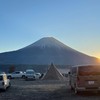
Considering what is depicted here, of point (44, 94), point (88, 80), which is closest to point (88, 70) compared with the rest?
point (88, 80)

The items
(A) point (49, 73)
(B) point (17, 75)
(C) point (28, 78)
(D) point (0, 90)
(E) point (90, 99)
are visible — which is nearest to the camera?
(E) point (90, 99)

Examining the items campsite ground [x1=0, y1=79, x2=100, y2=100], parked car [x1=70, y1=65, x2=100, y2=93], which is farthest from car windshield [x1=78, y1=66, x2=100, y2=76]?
campsite ground [x1=0, y1=79, x2=100, y2=100]

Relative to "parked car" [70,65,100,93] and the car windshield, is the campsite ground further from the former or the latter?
the car windshield

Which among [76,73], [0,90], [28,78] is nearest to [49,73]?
[28,78]

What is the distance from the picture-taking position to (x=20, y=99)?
21891 millimetres

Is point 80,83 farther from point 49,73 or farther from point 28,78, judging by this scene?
point 49,73

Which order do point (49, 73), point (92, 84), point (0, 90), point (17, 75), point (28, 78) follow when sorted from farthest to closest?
point (17, 75) < point (49, 73) < point (28, 78) < point (0, 90) < point (92, 84)

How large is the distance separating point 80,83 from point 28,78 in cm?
3625

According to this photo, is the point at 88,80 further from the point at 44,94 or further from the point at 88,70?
the point at 44,94

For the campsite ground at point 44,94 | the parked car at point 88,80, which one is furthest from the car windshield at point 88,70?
the campsite ground at point 44,94

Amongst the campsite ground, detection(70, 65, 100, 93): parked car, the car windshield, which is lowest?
the campsite ground

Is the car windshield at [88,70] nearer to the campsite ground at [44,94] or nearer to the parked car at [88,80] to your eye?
the parked car at [88,80]

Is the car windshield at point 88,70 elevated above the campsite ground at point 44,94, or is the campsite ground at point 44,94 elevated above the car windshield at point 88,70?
the car windshield at point 88,70

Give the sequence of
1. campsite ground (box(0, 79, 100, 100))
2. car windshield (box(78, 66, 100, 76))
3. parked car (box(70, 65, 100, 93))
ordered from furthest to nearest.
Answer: car windshield (box(78, 66, 100, 76)) < parked car (box(70, 65, 100, 93)) < campsite ground (box(0, 79, 100, 100))
